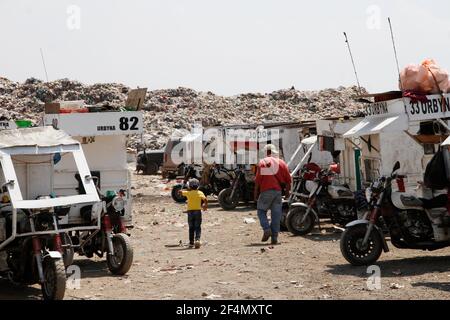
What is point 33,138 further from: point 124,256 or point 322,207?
point 322,207

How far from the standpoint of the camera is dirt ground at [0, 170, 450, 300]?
912 cm

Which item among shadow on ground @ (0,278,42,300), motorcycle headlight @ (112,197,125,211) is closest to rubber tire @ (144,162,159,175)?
motorcycle headlight @ (112,197,125,211)

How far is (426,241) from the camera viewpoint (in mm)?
10695

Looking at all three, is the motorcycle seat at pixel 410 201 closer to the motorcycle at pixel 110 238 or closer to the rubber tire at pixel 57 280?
the motorcycle at pixel 110 238

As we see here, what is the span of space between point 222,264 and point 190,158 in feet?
54.5

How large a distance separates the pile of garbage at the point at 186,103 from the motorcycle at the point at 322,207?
34176 millimetres

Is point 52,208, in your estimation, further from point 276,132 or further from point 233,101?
point 233,101

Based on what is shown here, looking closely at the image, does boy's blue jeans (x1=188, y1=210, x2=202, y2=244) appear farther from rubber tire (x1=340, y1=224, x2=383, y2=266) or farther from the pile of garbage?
the pile of garbage

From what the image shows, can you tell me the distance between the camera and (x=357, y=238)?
35.5 feet

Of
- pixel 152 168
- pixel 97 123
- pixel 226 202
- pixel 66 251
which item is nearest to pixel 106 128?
pixel 97 123

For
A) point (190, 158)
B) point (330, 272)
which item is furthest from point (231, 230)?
point (190, 158)

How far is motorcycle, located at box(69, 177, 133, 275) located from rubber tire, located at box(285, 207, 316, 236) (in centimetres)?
408

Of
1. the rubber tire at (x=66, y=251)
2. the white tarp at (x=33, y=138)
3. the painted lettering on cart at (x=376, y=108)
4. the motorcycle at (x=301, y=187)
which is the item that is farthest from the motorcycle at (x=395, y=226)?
the motorcycle at (x=301, y=187)

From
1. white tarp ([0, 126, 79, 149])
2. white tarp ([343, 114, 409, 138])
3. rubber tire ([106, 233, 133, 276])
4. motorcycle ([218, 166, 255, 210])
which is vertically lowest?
rubber tire ([106, 233, 133, 276])
